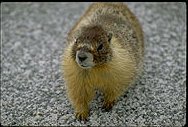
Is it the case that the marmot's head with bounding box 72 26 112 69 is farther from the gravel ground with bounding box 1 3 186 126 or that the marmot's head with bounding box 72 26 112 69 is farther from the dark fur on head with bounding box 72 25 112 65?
the gravel ground with bounding box 1 3 186 126

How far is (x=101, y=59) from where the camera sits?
4.37 m

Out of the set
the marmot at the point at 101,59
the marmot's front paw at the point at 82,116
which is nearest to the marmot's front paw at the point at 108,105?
the marmot at the point at 101,59

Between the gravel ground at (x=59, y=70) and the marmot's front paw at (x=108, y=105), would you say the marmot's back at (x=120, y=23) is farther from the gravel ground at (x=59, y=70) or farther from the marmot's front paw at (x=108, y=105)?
the marmot's front paw at (x=108, y=105)

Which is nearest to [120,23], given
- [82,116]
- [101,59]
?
[101,59]

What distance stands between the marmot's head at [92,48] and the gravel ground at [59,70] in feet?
2.81

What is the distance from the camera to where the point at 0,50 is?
6.34 metres

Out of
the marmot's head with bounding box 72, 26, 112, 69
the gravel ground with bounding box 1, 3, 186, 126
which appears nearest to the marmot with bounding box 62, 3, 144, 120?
the marmot's head with bounding box 72, 26, 112, 69

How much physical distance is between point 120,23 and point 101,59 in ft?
3.60

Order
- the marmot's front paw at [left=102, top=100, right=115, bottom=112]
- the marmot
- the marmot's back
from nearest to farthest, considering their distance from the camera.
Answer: the marmot < the marmot's front paw at [left=102, top=100, right=115, bottom=112] < the marmot's back

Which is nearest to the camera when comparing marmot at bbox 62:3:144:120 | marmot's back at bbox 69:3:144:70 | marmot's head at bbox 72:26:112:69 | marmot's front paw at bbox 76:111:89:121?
marmot's head at bbox 72:26:112:69

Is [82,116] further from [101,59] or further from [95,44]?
[95,44]

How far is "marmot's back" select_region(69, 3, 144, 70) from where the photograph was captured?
5.12 meters

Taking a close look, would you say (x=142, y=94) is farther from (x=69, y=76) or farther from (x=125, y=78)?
(x=69, y=76)

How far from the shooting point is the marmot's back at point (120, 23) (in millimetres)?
5121
